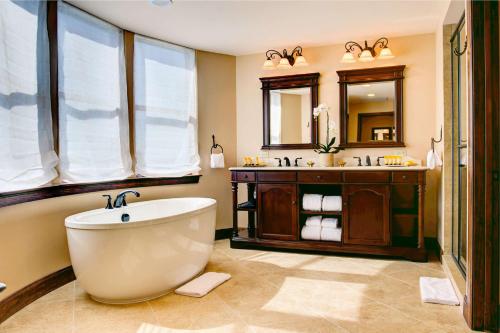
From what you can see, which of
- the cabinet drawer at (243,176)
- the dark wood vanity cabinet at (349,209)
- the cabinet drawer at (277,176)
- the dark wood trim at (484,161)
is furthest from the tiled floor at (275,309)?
the cabinet drawer at (243,176)

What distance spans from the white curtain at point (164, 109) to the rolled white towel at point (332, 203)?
1.56 m

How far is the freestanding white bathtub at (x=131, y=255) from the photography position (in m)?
2.41

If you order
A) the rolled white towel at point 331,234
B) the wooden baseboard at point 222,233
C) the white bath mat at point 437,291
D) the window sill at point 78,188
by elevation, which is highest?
the window sill at point 78,188

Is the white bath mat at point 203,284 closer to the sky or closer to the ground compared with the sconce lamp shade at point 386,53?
closer to the ground

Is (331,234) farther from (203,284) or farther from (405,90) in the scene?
(405,90)

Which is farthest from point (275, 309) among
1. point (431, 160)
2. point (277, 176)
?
point (431, 160)

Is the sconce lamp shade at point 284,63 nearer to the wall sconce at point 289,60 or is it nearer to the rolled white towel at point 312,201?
the wall sconce at point 289,60

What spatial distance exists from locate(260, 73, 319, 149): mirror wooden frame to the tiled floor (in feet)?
5.48

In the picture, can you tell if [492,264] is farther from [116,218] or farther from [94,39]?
[94,39]

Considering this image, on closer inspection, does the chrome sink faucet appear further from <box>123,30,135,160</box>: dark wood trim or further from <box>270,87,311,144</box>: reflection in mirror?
<box>270,87,311,144</box>: reflection in mirror

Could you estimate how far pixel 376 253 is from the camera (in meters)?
3.58

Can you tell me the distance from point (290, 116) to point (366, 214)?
152 centimetres

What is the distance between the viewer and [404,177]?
137 inches

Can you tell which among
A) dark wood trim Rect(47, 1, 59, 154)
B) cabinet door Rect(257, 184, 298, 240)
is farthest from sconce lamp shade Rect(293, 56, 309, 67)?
dark wood trim Rect(47, 1, 59, 154)
